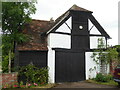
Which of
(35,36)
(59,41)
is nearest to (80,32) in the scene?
(59,41)

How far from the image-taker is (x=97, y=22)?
1354 cm

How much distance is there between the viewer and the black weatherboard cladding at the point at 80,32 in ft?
41.1

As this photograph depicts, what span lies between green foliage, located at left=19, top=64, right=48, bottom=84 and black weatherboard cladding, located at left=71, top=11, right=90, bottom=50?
3542 millimetres

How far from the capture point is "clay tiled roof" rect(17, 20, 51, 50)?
442 inches

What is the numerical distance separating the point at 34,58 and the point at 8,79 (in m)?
2.50

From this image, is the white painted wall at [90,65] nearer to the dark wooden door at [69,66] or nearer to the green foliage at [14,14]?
the dark wooden door at [69,66]

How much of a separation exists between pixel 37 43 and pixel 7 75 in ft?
11.8

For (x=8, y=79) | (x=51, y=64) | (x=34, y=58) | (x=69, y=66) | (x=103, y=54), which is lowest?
(x=8, y=79)

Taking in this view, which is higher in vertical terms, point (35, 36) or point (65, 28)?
point (65, 28)

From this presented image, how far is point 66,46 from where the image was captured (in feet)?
39.7

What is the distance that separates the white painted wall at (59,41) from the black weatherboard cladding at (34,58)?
3.36 feet

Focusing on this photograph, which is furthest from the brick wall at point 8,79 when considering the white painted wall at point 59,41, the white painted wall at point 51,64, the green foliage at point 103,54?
the green foliage at point 103,54

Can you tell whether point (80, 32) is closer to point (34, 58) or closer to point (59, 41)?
point (59, 41)

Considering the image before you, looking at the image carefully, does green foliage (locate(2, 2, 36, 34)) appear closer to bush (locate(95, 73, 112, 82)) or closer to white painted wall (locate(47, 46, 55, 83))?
white painted wall (locate(47, 46, 55, 83))
